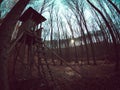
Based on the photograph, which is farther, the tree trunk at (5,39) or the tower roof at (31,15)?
the tower roof at (31,15)

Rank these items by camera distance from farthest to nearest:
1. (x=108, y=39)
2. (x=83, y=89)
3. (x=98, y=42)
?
(x=98, y=42) < (x=108, y=39) < (x=83, y=89)

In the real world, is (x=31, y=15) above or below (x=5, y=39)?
above

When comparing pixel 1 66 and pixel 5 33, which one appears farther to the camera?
pixel 5 33

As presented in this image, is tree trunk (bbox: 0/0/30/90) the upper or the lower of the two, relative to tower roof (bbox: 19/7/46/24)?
lower

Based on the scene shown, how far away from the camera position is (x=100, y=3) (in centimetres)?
1566

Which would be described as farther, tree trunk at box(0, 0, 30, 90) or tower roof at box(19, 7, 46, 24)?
tower roof at box(19, 7, 46, 24)

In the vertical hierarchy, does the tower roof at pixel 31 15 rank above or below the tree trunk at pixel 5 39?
above

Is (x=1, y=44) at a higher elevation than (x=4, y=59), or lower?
higher

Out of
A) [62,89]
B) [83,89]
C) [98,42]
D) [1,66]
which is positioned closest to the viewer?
[1,66]

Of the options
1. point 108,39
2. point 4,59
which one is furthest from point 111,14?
point 4,59

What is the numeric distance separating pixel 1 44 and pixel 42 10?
12357mm

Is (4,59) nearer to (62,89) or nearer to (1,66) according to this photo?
(1,66)

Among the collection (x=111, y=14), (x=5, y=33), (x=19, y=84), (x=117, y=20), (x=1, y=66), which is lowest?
(x=19, y=84)

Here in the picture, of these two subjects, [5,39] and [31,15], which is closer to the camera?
[5,39]
